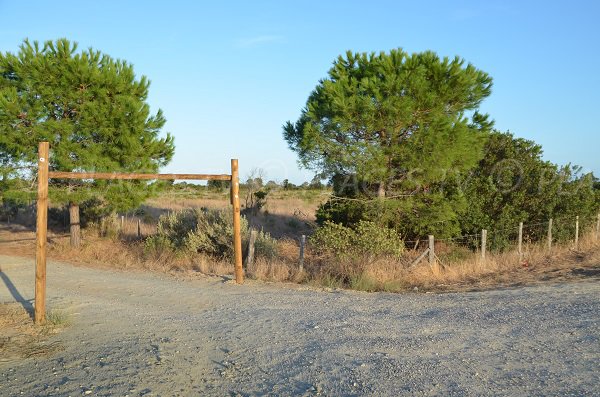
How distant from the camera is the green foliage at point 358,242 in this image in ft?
50.6

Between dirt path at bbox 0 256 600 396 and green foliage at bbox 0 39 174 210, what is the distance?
8.02m

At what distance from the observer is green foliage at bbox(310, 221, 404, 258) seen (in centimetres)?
1542

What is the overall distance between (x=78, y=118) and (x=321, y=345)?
14.3 metres

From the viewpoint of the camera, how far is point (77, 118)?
1805 centimetres

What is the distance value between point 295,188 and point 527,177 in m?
45.4

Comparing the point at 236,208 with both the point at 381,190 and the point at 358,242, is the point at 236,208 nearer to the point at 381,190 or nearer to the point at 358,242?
the point at 358,242

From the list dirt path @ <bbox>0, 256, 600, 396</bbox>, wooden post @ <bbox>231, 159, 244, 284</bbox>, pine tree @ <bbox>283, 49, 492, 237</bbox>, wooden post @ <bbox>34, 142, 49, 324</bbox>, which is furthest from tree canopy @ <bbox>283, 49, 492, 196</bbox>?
wooden post @ <bbox>34, 142, 49, 324</bbox>

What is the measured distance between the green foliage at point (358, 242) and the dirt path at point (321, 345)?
14.7ft

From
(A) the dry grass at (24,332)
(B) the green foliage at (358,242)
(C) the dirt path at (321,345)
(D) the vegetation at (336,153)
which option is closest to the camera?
(C) the dirt path at (321,345)

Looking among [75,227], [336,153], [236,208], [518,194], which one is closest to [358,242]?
[336,153]

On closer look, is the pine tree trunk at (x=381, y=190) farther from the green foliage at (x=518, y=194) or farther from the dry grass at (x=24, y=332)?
the dry grass at (x=24, y=332)

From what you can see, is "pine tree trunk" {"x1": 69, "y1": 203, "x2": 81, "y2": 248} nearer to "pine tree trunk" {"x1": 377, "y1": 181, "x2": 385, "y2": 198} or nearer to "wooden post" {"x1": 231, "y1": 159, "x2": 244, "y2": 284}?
"wooden post" {"x1": 231, "y1": 159, "x2": 244, "y2": 284}

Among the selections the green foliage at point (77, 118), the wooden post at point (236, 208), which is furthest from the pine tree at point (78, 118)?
the wooden post at point (236, 208)

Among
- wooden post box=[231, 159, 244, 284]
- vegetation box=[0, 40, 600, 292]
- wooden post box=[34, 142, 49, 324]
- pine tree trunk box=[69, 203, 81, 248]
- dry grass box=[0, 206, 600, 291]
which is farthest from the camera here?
pine tree trunk box=[69, 203, 81, 248]
